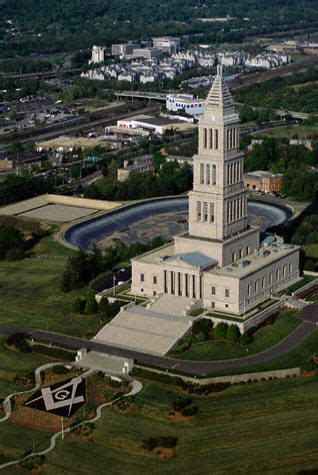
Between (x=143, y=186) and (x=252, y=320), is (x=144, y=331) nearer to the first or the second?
(x=252, y=320)

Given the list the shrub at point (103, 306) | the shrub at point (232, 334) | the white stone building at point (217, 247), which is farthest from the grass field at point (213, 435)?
the shrub at point (103, 306)

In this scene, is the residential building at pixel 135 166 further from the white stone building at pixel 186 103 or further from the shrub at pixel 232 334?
the shrub at pixel 232 334

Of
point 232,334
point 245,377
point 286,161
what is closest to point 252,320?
point 232,334

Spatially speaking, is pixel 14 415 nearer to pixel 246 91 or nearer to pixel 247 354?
pixel 247 354

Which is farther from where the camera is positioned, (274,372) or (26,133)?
(26,133)

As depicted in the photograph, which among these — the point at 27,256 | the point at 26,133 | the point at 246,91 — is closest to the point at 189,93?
the point at 246,91
